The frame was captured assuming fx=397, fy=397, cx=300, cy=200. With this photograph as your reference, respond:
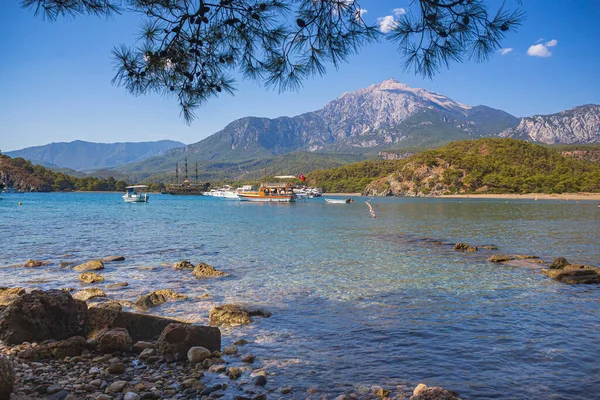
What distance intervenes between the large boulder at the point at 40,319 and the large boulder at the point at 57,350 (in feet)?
1.93

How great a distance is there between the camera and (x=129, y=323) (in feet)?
29.5

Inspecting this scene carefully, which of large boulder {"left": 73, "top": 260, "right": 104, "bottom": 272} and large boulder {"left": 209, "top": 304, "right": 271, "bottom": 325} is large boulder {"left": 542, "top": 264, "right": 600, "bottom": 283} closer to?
large boulder {"left": 209, "top": 304, "right": 271, "bottom": 325}

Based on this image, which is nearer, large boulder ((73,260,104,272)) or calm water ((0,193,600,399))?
calm water ((0,193,600,399))

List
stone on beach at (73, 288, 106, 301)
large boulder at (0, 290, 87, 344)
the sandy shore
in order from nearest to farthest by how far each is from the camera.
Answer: large boulder at (0, 290, 87, 344) → stone on beach at (73, 288, 106, 301) → the sandy shore

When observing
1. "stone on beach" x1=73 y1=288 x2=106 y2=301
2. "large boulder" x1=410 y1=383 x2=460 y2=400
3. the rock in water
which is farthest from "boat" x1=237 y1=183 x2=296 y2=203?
"large boulder" x1=410 y1=383 x2=460 y2=400

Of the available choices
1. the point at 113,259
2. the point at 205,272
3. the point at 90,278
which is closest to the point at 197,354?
the point at 205,272

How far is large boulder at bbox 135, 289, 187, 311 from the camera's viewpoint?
12500mm

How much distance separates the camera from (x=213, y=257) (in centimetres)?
2372

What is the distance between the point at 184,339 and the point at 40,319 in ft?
10.4

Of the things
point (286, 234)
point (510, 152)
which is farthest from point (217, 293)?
point (510, 152)

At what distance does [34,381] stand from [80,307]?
2.96 meters

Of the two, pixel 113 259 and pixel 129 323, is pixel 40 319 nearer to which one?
pixel 129 323

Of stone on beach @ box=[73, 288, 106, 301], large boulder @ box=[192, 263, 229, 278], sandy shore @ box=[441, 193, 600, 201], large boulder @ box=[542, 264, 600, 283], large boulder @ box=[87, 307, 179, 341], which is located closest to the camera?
large boulder @ box=[87, 307, 179, 341]

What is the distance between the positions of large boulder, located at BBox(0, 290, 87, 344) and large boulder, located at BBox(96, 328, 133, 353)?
92cm
